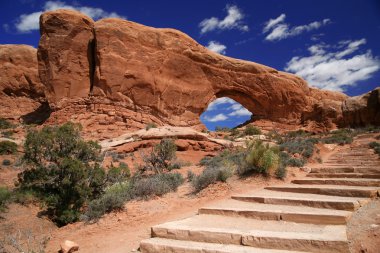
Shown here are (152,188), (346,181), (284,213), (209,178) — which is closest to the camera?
(284,213)

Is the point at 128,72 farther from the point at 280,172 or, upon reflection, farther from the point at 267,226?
the point at 267,226

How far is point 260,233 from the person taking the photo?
3693 mm

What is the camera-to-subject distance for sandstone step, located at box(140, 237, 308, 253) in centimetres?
338

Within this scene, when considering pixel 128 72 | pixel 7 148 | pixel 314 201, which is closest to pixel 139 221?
pixel 314 201

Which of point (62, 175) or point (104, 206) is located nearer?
point (104, 206)

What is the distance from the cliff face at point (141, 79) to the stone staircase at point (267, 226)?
17746 mm

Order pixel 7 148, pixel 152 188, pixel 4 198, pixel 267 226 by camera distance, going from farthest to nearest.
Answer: pixel 7 148
pixel 4 198
pixel 152 188
pixel 267 226

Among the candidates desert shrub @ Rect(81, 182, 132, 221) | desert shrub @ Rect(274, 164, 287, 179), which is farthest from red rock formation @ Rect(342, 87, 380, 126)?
desert shrub @ Rect(81, 182, 132, 221)

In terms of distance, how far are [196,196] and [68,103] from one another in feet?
60.8

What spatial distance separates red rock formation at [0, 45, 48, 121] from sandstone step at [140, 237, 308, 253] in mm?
30757

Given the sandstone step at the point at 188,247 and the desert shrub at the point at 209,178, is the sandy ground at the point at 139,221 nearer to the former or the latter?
the desert shrub at the point at 209,178

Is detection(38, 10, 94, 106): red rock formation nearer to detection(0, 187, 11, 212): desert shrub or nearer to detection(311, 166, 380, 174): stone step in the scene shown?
detection(0, 187, 11, 212): desert shrub

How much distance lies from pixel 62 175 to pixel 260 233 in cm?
657

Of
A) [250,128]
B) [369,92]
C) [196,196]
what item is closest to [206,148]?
[250,128]
